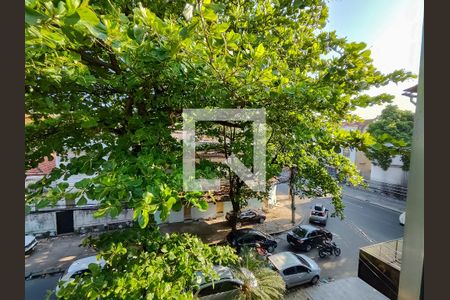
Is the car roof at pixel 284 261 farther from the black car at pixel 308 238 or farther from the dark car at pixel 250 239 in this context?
the black car at pixel 308 238

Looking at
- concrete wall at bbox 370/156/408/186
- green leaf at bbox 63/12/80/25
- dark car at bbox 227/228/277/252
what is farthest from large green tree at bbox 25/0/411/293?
dark car at bbox 227/228/277/252

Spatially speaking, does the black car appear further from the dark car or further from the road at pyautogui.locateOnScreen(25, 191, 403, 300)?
the dark car

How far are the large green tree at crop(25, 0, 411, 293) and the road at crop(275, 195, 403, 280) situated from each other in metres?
3.80

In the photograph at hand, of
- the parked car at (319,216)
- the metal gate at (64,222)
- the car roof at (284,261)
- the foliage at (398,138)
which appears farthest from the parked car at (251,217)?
the foliage at (398,138)

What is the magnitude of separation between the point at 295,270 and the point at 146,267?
11.6ft

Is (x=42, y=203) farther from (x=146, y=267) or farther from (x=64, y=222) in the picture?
(x=64, y=222)

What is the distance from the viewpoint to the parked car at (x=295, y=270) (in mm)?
3685

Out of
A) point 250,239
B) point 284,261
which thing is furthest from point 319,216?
point 284,261

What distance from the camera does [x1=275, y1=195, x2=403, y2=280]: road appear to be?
159 inches

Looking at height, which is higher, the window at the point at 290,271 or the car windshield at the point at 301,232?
the car windshield at the point at 301,232

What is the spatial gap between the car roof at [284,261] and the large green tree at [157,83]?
125 inches

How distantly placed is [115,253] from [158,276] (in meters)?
0.27

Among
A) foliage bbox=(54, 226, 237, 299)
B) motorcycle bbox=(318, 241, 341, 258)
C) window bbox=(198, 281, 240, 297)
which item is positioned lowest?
motorcycle bbox=(318, 241, 341, 258)

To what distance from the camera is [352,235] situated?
16.4ft
